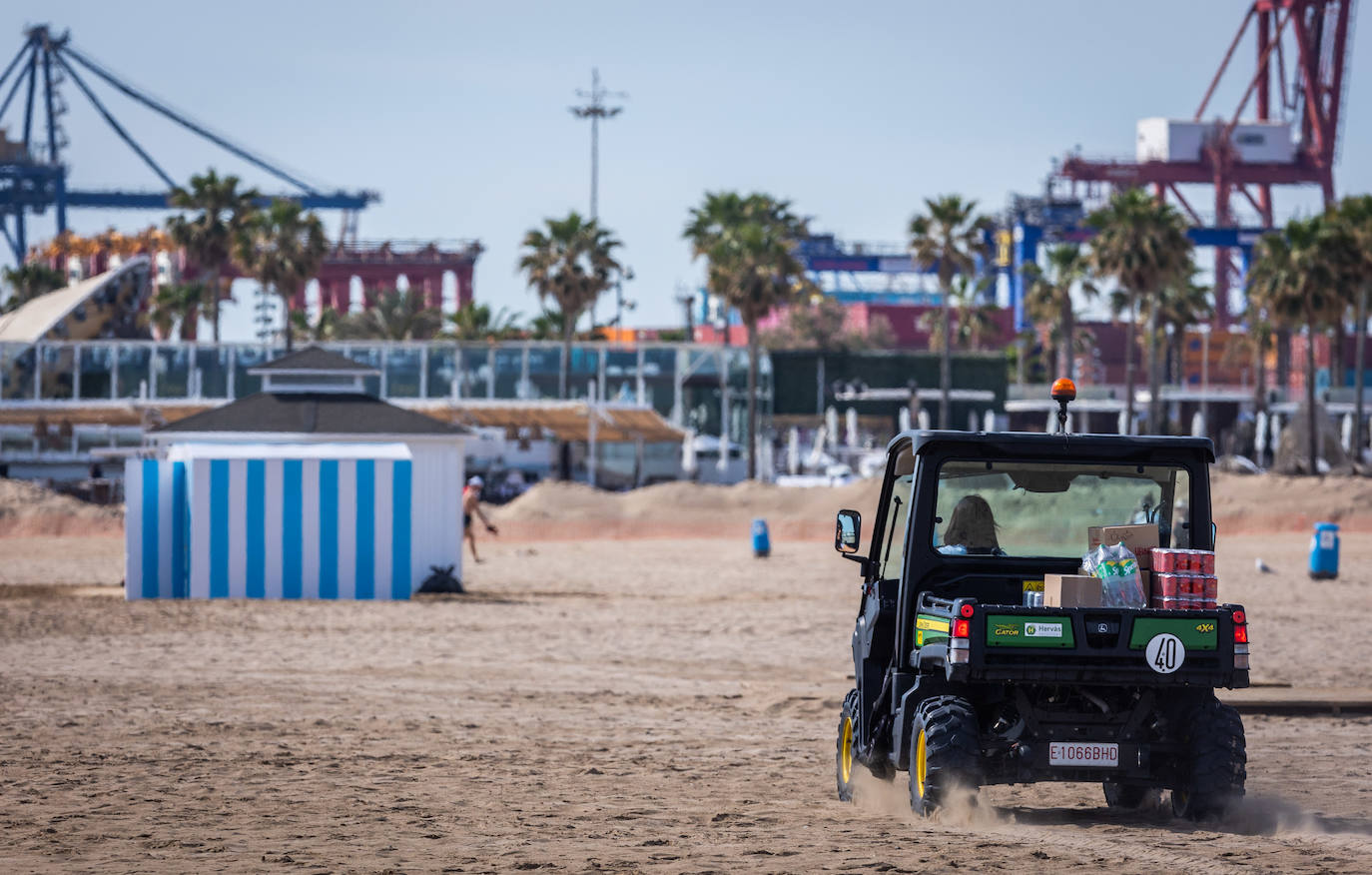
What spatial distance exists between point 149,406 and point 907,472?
52.6 meters

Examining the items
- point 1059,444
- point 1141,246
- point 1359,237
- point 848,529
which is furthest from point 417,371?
point 1059,444

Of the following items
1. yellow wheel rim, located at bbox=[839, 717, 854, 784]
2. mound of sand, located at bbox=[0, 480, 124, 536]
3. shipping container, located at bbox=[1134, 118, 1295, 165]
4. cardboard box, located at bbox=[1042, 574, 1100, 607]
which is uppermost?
shipping container, located at bbox=[1134, 118, 1295, 165]

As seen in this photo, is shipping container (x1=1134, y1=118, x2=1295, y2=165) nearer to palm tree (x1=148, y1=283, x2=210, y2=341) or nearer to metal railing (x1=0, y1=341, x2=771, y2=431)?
metal railing (x1=0, y1=341, x2=771, y2=431)

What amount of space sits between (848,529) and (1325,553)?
21.6 m

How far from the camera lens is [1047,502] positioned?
9047 mm

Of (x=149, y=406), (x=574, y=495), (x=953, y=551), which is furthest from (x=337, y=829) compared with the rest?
(x=149, y=406)

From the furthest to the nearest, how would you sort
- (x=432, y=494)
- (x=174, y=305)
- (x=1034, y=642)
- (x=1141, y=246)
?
(x=174, y=305) < (x=1141, y=246) < (x=432, y=494) < (x=1034, y=642)

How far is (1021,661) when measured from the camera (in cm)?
801

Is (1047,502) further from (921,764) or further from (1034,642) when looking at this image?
(921,764)

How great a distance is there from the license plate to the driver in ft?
3.81

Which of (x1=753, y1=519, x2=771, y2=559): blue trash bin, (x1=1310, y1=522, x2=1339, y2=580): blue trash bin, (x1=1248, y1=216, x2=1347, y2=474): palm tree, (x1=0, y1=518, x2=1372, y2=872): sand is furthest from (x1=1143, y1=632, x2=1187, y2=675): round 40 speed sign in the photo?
(x1=1248, y1=216, x2=1347, y2=474): palm tree

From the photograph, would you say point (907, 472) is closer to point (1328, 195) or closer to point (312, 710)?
point (312, 710)

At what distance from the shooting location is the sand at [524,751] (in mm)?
7965

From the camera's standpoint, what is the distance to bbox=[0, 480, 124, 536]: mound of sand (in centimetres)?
4453
